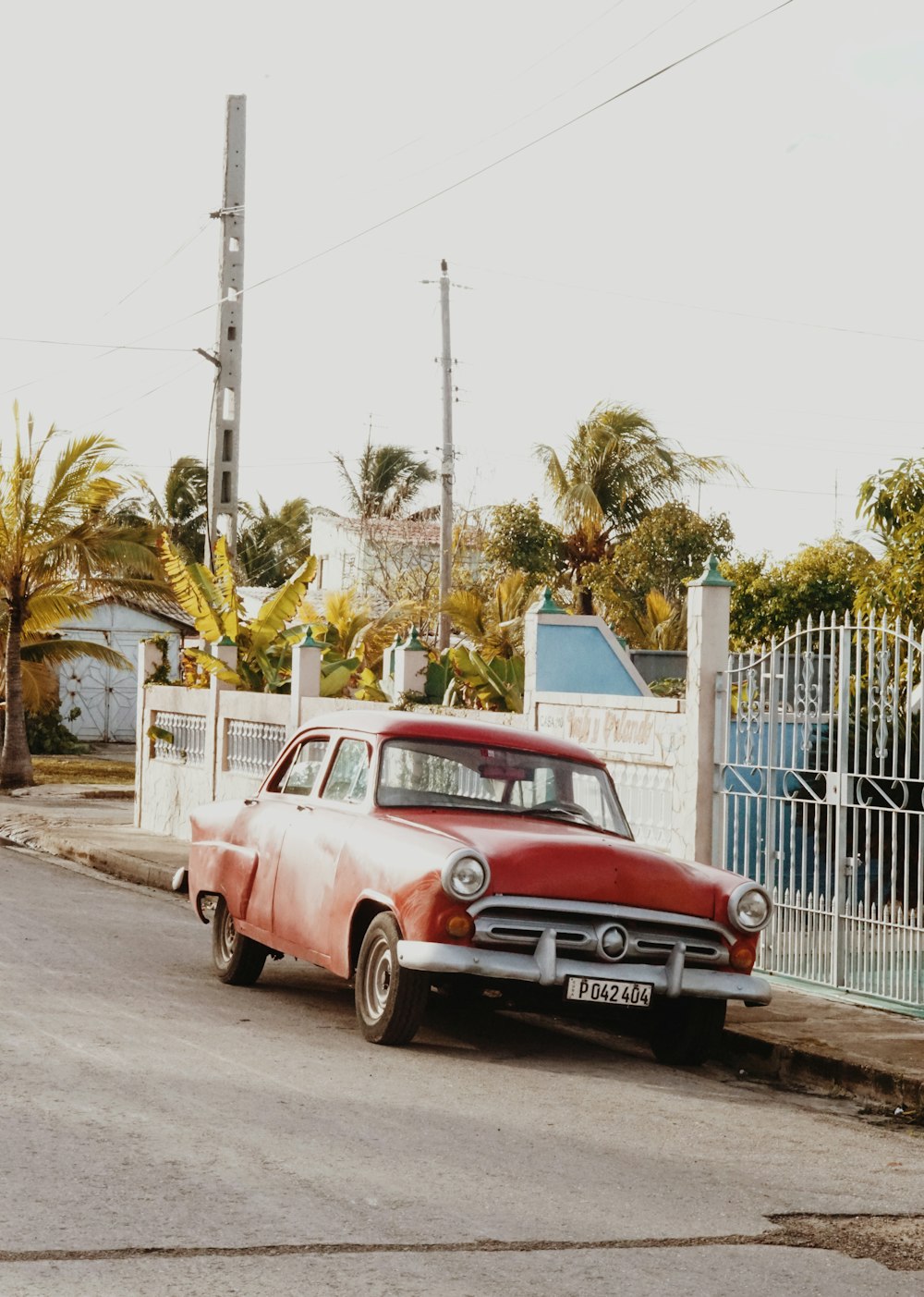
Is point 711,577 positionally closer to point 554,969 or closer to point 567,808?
point 567,808

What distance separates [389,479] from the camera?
58.2 meters

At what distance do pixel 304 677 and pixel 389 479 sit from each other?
135 feet

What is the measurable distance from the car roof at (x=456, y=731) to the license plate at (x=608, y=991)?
1734 millimetres

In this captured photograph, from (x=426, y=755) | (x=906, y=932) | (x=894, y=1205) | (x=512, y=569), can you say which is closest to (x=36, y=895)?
(x=426, y=755)

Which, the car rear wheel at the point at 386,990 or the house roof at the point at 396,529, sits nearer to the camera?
the car rear wheel at the point at 386,990

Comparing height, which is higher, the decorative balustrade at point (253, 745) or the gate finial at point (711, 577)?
the gate finial at point (711, 577)

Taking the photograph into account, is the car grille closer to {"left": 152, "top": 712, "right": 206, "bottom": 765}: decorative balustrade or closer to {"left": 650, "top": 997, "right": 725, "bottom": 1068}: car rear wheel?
{"left": 650, "top": 997, "right": 725, "bottom": 1068}: car rear wheel

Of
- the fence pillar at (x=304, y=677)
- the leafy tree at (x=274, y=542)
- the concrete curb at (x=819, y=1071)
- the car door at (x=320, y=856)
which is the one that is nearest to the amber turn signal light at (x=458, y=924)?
the car door at (x=320, y=856)

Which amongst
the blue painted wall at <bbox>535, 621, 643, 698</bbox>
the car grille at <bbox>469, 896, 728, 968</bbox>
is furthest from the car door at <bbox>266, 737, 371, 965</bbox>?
the blue painted wall at <bbox>535, 621, 643, 698</bbox>

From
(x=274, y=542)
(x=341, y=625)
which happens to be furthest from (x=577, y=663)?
(x=274, y=542)

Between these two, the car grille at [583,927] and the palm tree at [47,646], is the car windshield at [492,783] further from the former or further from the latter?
the palm tree at [47,646]

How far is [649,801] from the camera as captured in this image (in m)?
12.1

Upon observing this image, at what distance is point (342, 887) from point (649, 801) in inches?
162

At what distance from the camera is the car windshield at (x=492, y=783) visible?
29.4 ft
